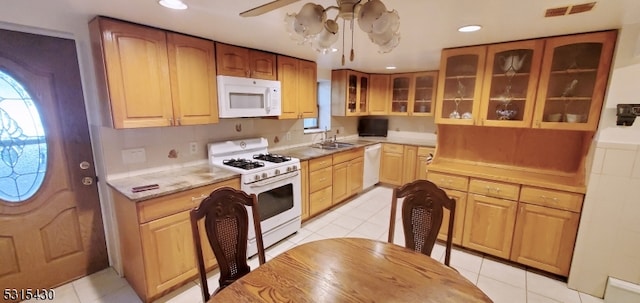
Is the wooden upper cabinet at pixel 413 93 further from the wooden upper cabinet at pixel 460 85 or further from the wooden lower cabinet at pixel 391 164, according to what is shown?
the wooden upper cabinet at pixel 460 85

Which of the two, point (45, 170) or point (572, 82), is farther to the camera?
A: point (572, 82)

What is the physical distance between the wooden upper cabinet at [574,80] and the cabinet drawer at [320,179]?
7.11 ft

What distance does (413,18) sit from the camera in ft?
5.80

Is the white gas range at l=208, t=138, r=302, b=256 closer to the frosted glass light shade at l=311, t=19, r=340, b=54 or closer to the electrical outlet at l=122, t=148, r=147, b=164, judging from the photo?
the electrical outlet at l=122, t=148, r=147, b=164

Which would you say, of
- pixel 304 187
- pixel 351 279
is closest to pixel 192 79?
pixel 304 187

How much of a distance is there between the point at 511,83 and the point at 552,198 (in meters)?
1.06

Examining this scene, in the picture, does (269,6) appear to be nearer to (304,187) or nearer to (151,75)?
(151,75)

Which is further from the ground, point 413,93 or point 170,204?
point 413,93

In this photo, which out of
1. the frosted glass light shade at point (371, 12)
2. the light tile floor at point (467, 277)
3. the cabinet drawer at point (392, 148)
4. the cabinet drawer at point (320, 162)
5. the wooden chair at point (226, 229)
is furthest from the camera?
the cabinet drawer at point (392, 148)

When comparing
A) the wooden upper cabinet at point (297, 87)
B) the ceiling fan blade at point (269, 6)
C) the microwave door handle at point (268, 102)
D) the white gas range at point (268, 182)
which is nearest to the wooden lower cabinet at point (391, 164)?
the wooden upper cabinet at point (297, 87)

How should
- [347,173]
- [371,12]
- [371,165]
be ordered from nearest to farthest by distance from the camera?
[371,12] → [347,173] → [371,165]

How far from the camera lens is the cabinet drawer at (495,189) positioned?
2.36 meters

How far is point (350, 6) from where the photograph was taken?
1.05m

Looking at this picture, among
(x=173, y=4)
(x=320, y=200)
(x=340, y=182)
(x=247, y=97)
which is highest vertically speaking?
(x=173, y=4)
